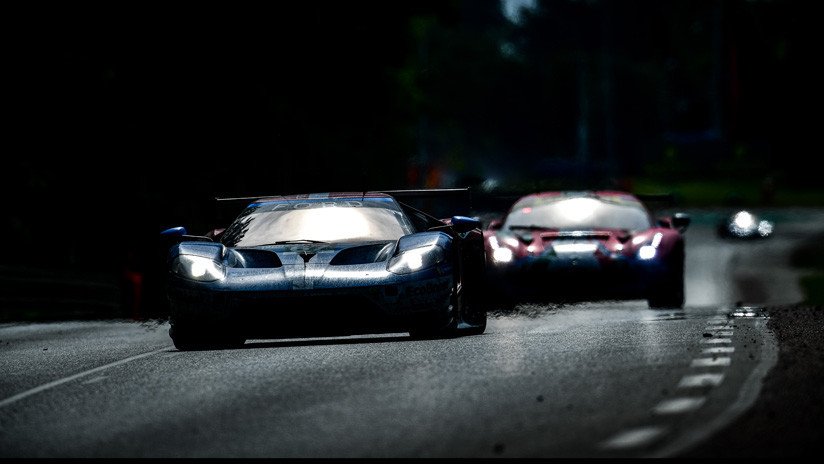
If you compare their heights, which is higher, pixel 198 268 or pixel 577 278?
pixel 198 268

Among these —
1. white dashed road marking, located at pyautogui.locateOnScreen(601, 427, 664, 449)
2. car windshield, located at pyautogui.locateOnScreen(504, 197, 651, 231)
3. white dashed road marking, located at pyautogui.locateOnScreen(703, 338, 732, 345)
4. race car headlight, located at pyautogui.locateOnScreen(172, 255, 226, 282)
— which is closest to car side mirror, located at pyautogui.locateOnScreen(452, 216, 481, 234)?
race car headlight, located at pyautogui.locateOnScreen(172, 255, 226, 282)

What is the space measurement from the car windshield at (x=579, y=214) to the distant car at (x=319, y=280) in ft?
18.4

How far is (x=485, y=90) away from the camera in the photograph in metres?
161

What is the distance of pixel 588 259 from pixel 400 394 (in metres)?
9.16

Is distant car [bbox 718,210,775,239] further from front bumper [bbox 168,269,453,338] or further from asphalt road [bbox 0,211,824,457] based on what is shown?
front bumper [bbox 168,269,453,338]

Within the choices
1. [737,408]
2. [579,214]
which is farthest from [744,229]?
[737,408]

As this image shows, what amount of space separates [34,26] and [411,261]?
1872 centimetres

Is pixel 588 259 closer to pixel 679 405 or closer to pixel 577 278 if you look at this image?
pixel 577 278

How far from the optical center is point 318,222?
14828mm

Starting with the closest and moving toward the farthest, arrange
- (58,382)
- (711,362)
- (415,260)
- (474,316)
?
(711,362) < (58,382) < (415,260) < (474,316)

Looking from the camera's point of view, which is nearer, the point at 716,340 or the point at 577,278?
the point at 716,340

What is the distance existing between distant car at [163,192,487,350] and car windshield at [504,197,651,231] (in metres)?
5.62

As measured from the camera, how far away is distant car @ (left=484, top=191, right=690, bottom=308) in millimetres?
19422

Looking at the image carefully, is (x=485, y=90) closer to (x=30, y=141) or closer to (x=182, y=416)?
(x=30, y=141)
